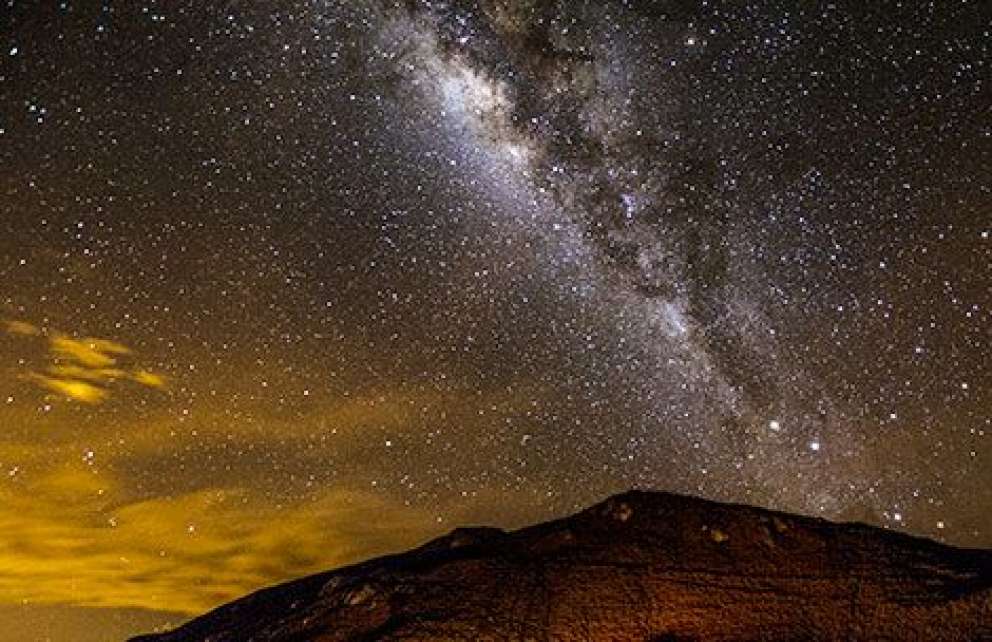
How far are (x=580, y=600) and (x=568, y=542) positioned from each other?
1.24m

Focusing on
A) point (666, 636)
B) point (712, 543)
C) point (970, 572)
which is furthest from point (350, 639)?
point (970, 572)

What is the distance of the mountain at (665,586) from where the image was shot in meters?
12.1

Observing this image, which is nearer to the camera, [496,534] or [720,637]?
[720,637]

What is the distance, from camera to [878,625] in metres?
11.9

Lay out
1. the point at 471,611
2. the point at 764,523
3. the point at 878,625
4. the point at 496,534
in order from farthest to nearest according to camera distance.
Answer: the point at 496,534 < the point at 764,523 < the point at 471,611 < the point at 878,625

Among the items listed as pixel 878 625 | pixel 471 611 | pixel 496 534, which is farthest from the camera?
pixel 496 534

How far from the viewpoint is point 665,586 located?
41.9 ft

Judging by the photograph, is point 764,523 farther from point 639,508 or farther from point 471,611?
point 471,611

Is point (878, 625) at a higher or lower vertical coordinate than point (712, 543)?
lower

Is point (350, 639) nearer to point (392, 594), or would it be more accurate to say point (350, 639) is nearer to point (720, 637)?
point (392, 594)

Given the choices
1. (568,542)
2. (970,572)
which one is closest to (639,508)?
(568,542)

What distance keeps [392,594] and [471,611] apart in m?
1.23

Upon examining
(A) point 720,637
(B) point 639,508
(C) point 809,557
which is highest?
(B) point 639,508

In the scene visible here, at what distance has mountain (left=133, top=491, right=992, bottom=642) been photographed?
1209 cm
